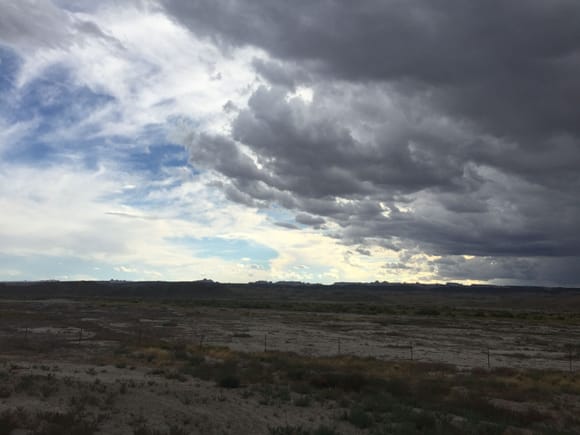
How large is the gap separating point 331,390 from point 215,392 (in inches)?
211

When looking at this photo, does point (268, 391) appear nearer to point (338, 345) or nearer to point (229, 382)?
point (229, 382)

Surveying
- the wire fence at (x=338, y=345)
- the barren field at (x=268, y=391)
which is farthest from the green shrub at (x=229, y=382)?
the wire fence at (x=338, y=345)

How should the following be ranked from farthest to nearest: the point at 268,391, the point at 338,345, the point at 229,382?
the point at 338,345, the point at 229,382, the point at 268,391

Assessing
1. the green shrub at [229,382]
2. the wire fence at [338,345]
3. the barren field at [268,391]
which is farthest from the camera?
the wire fence at [338,345]

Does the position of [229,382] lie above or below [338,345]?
above

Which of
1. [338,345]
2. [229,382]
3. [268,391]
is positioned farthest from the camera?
[338,345]

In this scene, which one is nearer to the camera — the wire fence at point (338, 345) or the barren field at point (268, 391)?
the barren field at point (268, 391)

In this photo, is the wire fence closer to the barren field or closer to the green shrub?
the barren field

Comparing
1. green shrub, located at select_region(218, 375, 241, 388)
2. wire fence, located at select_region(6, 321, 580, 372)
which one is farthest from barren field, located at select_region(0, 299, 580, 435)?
wire fence, located at select_region(6, 321, 580, 372)

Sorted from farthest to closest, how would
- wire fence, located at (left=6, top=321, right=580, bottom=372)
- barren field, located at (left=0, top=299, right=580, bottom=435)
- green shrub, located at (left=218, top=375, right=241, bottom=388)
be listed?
wire fence, located at (left=6, top=321, right=580, bottom=372) → green shrub, located at (left=218, top=375, right=241, bottom=388) → barren field, located at (left=0, top=299, right=580, bottom=435)

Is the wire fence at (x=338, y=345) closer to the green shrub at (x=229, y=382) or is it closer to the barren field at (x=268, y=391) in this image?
the barren field at (x=268, y=391)

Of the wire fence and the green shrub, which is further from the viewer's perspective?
the wire fence

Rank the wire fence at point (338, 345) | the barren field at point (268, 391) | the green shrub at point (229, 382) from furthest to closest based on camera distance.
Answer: the wire fence at point (338, 345) < the green shrub at point (229, 382) < the barren field at point (268, 391)

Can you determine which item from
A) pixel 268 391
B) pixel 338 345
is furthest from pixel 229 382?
pixel 338 345
